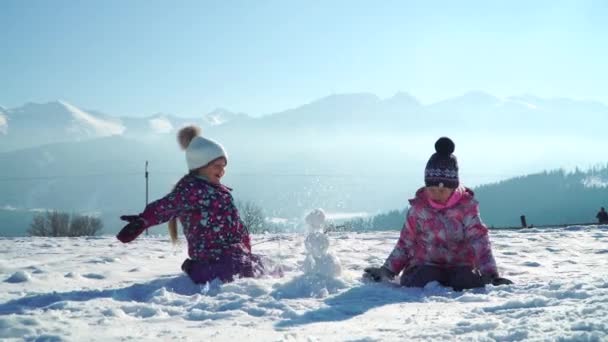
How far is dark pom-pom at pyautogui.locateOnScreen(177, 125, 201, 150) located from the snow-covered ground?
131cm

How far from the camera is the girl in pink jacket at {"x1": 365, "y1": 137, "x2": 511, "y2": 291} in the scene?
3.99 metres

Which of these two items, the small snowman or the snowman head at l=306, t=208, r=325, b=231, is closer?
the small snowman

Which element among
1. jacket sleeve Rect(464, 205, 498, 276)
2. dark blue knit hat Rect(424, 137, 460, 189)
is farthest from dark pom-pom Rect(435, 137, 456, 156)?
jacket sleeve Rect(464, 205, 498, 276)

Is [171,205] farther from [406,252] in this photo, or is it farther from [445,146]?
[445,146]

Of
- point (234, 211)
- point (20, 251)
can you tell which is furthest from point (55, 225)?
point (234, 211)

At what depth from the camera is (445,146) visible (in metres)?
4.13

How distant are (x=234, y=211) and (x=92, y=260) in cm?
211

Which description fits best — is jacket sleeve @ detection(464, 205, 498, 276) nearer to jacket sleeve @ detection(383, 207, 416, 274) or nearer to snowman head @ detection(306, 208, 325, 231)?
jacket sleeve @ detection(383, 207, 416, 274)

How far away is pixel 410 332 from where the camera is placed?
7.57ft

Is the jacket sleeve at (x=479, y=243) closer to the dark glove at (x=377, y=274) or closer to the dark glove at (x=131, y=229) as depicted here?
the dark glove at (x=377, y=274)

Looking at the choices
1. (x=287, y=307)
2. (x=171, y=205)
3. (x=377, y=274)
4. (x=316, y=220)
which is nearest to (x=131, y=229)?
(x=171, y=205)

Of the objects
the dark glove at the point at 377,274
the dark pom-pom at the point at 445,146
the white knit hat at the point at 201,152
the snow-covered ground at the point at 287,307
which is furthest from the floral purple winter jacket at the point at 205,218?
the dark pom-pom at the point at 445,146

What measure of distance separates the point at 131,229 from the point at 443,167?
2.55m

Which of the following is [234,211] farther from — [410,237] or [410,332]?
[410,332]
